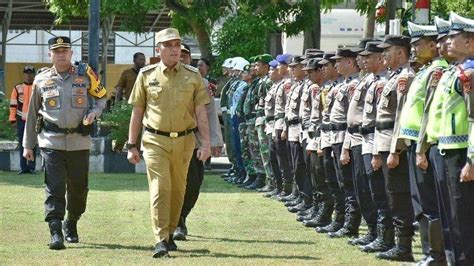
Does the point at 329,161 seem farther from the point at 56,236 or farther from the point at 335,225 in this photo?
the point at 56,236

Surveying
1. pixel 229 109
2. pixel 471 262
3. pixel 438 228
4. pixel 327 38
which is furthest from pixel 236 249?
pixel 327 38

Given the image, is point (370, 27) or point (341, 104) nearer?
point (341, 104)

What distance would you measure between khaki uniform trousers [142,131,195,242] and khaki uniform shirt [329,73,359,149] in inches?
80.5

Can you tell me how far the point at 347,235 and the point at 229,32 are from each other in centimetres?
1375

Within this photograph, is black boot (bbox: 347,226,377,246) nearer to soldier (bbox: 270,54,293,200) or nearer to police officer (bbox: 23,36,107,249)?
police officer (bbox: 23,36,107,249)

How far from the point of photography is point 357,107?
42.8 feet

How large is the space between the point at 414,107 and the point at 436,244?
3.64 ft

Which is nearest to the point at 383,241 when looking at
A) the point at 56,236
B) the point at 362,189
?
the point at 362,189

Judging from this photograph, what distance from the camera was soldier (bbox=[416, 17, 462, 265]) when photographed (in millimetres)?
9594

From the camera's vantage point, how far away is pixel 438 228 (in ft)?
34.5

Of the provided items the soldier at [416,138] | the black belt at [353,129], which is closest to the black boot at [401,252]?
the soldier at [416,138]

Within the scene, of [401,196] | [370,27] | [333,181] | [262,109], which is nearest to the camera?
[401,196]

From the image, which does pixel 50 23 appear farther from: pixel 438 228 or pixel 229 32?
pixel 438 228

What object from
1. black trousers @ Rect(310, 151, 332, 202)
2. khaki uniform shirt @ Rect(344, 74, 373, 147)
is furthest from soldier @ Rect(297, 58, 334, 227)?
khaki uniform shirt @ Rect(344, 74, 373, 147)
